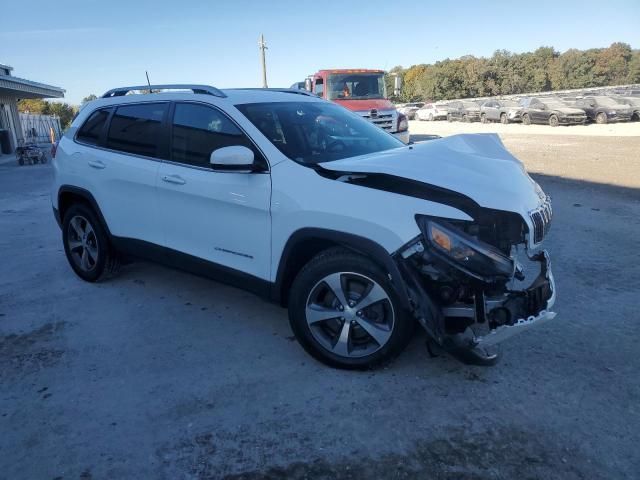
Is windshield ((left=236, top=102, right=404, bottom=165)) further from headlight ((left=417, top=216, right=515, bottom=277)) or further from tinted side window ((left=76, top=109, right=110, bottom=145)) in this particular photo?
tinted side window ((left=76, top=109, right=110, bottom=145))

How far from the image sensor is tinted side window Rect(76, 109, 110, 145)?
4.83 m

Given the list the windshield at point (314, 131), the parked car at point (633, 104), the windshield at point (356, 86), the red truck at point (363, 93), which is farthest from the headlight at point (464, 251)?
the parked car at point (633, 104)

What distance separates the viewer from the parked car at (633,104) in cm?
2822

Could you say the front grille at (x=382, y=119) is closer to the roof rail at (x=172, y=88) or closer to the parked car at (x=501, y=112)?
the roof rail at (x=172, y=88)

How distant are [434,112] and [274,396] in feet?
137

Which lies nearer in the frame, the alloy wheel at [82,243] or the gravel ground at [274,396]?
the gravel ground at [274,396]

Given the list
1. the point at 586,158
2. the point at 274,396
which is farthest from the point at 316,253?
the point at 586,158

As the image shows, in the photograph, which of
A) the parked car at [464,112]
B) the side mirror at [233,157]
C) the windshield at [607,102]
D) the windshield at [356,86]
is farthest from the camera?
the parked car at [464,112]

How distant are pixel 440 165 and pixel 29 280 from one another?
444 cm

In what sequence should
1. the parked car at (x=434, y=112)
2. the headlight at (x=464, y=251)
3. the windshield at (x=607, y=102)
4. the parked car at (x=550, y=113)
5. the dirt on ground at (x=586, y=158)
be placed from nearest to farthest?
1. the headlight at (x=464, y=251)
2. the dirt on ground at (x=586, y=158)
3. the parked car at (x=550, y=113)
4. the windshield at (x=607, y=102)
5. the parked car at (x=434, y=112)

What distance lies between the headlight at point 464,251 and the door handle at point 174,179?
2.01 meters

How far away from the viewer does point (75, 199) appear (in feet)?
16.8

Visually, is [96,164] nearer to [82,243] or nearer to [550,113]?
[82,243]

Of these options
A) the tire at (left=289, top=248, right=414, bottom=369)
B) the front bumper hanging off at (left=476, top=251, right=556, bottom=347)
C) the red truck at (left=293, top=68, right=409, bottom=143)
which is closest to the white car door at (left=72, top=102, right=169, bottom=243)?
the tire at (left=289, top=248, right=414, bottom=369)
